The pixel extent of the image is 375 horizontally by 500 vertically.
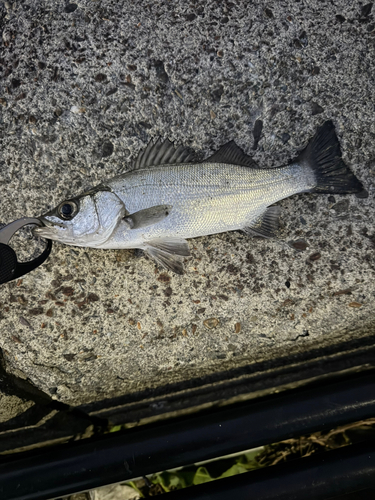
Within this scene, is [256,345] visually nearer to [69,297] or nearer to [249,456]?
[249,456]

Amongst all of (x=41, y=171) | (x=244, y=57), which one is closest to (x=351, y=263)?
(x=244, y=57)

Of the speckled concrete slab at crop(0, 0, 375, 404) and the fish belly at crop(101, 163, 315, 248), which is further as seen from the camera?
the speckled concrete slab at crop(0, 0, 375, 404)

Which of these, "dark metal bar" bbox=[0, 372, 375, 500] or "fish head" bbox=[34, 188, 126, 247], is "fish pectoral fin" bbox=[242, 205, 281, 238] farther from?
"dark metal bar" bbox=[0, 372, 375, 500]

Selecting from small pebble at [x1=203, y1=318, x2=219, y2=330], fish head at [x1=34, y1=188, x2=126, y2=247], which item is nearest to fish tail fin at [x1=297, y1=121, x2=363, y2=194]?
small pebble at [x1=203, y1=318, x2=219, y2=330]

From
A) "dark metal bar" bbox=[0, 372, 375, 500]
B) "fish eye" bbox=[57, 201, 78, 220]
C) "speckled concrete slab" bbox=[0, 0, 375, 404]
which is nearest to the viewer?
"fish eye" bbox=[57, 201, 78, 220]

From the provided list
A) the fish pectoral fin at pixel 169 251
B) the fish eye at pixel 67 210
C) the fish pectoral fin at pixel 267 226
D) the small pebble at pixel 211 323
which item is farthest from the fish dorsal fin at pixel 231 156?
the small pebble at pixel 211 323

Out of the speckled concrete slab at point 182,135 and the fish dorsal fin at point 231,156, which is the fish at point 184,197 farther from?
the speckled concrete slab at point 182,135

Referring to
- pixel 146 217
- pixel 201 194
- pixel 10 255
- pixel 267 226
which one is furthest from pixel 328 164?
pixel 10 255
